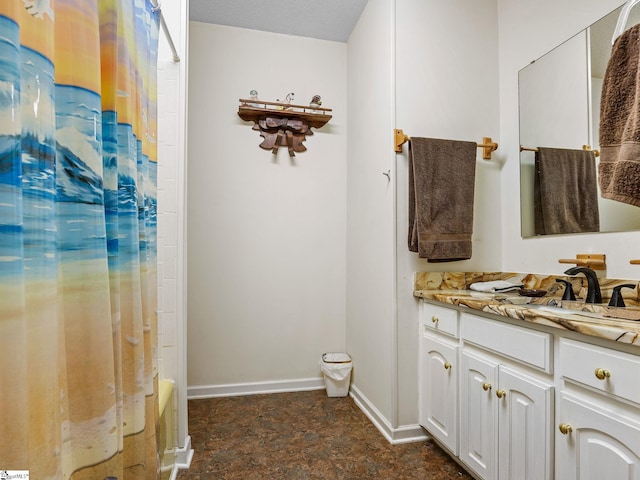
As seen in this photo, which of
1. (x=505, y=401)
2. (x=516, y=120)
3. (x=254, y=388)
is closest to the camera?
(x=505, y=401)

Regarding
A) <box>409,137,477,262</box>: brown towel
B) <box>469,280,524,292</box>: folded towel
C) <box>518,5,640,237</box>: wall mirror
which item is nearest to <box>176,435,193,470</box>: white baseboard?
<box>409,137,477,262</box>: brown towel

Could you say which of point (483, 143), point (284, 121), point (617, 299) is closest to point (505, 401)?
point (617, 299)

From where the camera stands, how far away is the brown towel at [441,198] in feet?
6.01

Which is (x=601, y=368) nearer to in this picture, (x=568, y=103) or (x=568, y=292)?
(x=568, y=292)

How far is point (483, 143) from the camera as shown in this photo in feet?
6.73

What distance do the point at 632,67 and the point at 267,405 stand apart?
2.49 metres

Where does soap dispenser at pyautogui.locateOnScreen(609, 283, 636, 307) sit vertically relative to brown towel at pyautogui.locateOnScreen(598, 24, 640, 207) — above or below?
below

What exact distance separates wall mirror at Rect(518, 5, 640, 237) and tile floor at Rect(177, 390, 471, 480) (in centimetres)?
130

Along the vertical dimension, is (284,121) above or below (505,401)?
→ above

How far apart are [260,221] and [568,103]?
1.95 metres

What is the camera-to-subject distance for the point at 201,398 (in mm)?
2502

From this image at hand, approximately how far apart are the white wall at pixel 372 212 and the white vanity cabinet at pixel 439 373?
167mm

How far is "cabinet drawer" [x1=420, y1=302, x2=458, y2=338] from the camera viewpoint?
65.9 inches

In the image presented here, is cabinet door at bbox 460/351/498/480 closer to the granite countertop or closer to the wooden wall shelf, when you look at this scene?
the granite countertop
